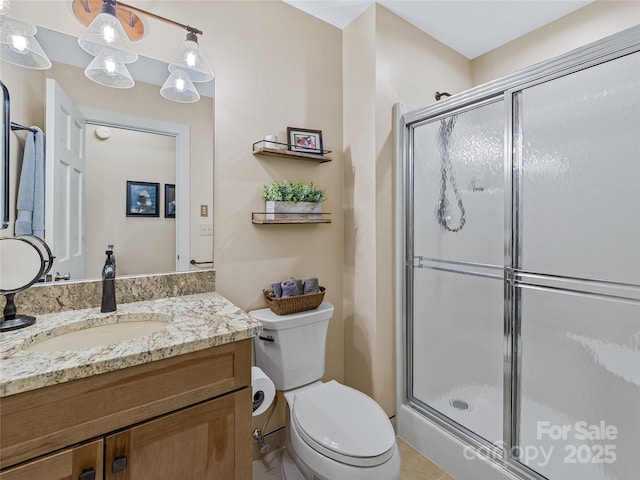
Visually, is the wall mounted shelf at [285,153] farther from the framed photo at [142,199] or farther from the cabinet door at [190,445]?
the cabinet door at [190,445]

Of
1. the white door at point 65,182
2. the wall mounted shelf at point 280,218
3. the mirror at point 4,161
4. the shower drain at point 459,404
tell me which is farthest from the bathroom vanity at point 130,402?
the shower drain at point 459,404

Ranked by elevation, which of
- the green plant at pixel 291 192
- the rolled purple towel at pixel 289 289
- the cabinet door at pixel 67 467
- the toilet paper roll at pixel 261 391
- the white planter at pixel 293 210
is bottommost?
the toilet paper roll at pixel 261 391

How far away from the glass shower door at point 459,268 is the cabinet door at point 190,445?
110 cm

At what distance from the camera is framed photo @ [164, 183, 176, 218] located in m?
1.44

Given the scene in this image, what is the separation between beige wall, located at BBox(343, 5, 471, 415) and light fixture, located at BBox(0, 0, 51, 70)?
1457mm

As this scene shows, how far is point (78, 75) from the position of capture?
1.23 meters

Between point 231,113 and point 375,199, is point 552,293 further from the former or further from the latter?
point 231,113

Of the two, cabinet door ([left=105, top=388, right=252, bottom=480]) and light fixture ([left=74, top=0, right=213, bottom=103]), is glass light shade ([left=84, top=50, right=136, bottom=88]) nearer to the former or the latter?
light fixture ([left=74, top=0, right=213, bottom=103])

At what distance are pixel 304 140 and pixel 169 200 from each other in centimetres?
80

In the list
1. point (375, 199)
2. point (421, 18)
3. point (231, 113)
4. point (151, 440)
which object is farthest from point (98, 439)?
point (421, 18)

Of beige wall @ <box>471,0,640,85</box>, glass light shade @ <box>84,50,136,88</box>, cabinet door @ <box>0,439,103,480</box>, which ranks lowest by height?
cabinet door @ <box>0,439,103,480</box>

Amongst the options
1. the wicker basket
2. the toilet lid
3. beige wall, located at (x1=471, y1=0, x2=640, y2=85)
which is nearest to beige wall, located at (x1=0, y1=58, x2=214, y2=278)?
the wicker basket

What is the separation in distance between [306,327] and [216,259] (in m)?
0.56

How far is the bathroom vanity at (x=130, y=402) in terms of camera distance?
0.75 metres
